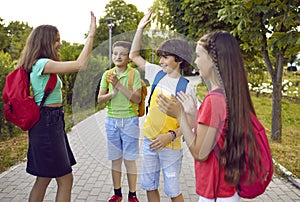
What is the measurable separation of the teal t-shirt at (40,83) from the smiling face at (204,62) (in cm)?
119

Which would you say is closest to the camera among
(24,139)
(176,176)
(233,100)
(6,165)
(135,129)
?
(233,100)

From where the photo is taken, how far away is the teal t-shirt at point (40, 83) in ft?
7.66

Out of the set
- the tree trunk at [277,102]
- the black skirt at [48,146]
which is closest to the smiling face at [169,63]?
the black skirt at [48,146]

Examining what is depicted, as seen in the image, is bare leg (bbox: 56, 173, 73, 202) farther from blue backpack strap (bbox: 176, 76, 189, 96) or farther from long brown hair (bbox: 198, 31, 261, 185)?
long brown hair (bbox: 198, 31, 261, 185)

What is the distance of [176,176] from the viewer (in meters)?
2.50

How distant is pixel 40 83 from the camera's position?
2391 millimetres

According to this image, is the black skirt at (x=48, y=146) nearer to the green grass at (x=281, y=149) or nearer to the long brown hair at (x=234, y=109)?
the long brown hair at (x=234, y=109)

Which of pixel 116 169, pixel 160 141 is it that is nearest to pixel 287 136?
pixel 116 169

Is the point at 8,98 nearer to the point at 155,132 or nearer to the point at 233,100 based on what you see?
the point at 155,132

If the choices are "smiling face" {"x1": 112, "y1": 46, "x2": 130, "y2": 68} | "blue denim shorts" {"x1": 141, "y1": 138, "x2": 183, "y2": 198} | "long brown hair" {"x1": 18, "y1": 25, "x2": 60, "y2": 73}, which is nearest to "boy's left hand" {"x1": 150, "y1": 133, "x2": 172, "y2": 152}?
"blue denim shorts" {"x1": 141, "y1": 138, "x2": 183, "y2": 198}

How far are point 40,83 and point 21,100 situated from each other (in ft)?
0.60

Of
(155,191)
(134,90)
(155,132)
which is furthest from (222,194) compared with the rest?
(134,90)

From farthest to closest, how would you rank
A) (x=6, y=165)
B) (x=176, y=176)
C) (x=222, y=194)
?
(x=6, y=165) → (x=176, y=176) → (x=222, y=194)

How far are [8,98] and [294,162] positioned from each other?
4483 millimetres
